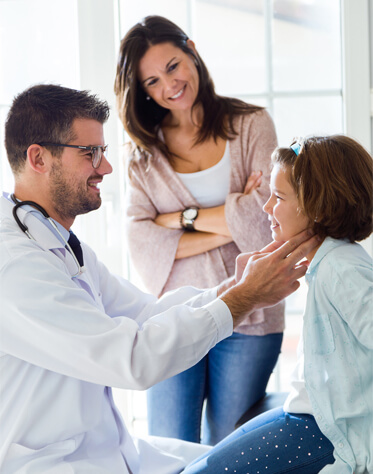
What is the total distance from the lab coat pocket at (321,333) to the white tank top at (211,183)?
0.70m

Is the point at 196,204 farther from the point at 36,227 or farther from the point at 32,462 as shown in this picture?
the point at 32,462

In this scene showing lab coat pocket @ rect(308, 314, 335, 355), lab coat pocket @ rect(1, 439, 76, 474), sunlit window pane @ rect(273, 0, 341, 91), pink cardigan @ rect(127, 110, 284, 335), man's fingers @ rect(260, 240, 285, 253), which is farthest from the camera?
sunlit window pane @ rect(273, 0, 341, 91)

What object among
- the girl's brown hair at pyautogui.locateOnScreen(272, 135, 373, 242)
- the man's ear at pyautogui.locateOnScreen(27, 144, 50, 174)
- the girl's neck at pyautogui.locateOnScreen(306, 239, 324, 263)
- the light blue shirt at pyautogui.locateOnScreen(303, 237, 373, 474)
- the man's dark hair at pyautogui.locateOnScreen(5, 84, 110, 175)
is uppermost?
the man's dark hair at pyautogui.locateOnScreen(5, 84, 110, 175)

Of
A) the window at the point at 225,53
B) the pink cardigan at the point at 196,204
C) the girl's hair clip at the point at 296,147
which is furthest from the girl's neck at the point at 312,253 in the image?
the window at the point at 225,53

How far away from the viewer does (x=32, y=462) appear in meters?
1.23

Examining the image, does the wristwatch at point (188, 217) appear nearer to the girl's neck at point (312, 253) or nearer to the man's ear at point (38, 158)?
the girl's neck at point (312, 253)

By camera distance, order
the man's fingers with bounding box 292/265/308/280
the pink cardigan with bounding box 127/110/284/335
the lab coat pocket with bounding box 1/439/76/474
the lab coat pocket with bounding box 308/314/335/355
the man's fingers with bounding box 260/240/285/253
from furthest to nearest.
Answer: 1. the pink cardigan with bounding box 127/110/284/335
2. the man's fingers with bounding box 260/240/285/253
3. the man's fingers with bounding box 292/265/308/280
4. the lab coat pocket with bounding box 308/314/335/355
5. the lab coat pocket with bounding box 1/439/76/474

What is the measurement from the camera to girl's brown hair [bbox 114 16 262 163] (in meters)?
1.92

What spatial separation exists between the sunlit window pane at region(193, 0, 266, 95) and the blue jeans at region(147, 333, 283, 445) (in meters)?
1.11

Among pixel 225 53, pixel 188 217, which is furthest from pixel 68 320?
pixel 225 53

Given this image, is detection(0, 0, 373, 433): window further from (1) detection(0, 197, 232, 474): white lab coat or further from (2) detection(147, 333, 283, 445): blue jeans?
(1) detection(0, 197, 232, 474): white lab coat

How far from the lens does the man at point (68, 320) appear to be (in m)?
1.23

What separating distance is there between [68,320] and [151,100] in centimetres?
104

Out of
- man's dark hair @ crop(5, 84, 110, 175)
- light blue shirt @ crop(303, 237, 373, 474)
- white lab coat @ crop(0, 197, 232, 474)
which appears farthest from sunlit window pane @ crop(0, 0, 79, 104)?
light blue shirt @ crop(303, 237, 373, 474)
